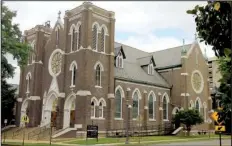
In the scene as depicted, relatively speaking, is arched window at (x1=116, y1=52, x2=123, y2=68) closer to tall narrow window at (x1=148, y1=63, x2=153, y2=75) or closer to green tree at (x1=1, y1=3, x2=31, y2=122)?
tall narrow window at (x1=148, y1=63, x2=153, y2=75)

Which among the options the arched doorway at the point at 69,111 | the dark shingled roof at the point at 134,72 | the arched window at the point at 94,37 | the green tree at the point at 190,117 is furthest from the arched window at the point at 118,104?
the green tree at the point at 190,117

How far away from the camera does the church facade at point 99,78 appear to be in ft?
124

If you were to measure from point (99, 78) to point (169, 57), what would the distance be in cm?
1702

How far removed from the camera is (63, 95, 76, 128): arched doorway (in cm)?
3884

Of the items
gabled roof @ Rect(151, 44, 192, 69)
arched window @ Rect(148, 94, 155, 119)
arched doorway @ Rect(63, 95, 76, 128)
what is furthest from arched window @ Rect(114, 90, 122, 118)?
gabled roof @ Rect(151, 44, 192, 69)

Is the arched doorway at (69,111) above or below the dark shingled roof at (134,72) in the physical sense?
below

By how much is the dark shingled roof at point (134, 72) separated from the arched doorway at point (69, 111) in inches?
255

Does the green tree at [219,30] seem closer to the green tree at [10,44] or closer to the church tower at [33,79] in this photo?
the green tree at [10,44]

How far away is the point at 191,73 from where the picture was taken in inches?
1925

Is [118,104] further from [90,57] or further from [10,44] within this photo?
[10,44]

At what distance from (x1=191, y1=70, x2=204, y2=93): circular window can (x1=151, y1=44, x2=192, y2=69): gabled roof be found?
11.5 feet

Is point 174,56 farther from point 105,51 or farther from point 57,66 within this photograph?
point 57,66

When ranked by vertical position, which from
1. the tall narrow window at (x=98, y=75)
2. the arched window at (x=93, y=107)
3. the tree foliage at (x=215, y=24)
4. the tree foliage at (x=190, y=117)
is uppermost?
the tall narrow window at (x=98, y=75)

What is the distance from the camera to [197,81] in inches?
2000
